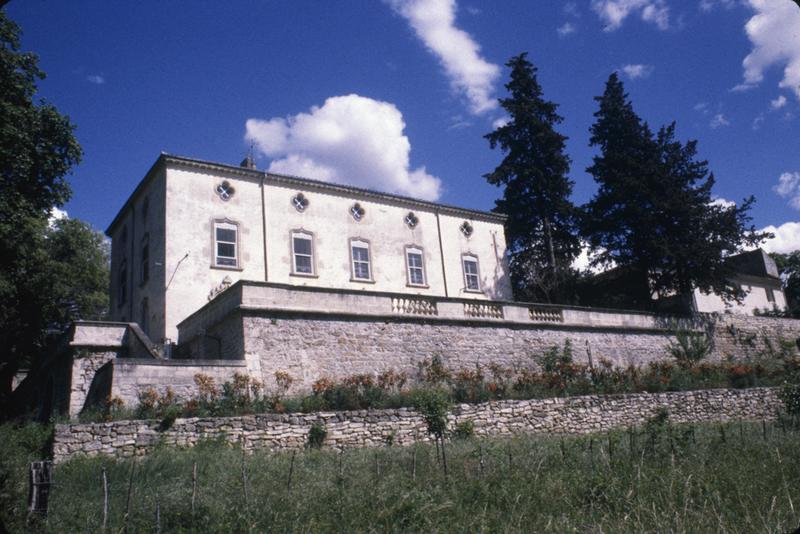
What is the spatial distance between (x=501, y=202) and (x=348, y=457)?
2506cm

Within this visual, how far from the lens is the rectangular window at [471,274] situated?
103 ft

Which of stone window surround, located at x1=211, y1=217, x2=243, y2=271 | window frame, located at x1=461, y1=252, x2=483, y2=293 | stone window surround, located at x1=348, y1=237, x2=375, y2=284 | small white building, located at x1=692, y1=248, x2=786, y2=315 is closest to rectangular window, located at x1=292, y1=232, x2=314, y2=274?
stone window surround, located at x1=348, y1=237, x2=375, y2=284

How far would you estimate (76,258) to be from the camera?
31.1m

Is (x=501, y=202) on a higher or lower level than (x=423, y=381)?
higher

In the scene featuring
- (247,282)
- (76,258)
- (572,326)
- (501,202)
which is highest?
(501,202)

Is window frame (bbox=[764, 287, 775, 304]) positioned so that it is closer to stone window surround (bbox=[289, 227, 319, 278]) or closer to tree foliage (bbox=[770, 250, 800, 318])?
tree foliage (bbox=[770, 250, 800, 318])

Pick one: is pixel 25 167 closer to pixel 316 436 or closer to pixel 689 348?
pixel 316 436

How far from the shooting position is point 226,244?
24641 millimetres

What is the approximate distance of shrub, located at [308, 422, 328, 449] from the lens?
14.8 m

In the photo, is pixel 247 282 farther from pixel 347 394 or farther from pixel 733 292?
pixel 733 292

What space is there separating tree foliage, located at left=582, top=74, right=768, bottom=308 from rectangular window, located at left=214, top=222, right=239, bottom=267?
19852mm

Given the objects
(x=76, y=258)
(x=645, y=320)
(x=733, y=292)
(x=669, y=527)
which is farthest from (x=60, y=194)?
(x=733, y=292)

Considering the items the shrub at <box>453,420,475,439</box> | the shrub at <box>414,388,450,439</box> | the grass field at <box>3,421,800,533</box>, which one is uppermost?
the shrub at <box>414,388,450,439</box>

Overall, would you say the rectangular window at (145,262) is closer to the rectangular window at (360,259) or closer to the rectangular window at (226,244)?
the rectangular window at (226,244)
